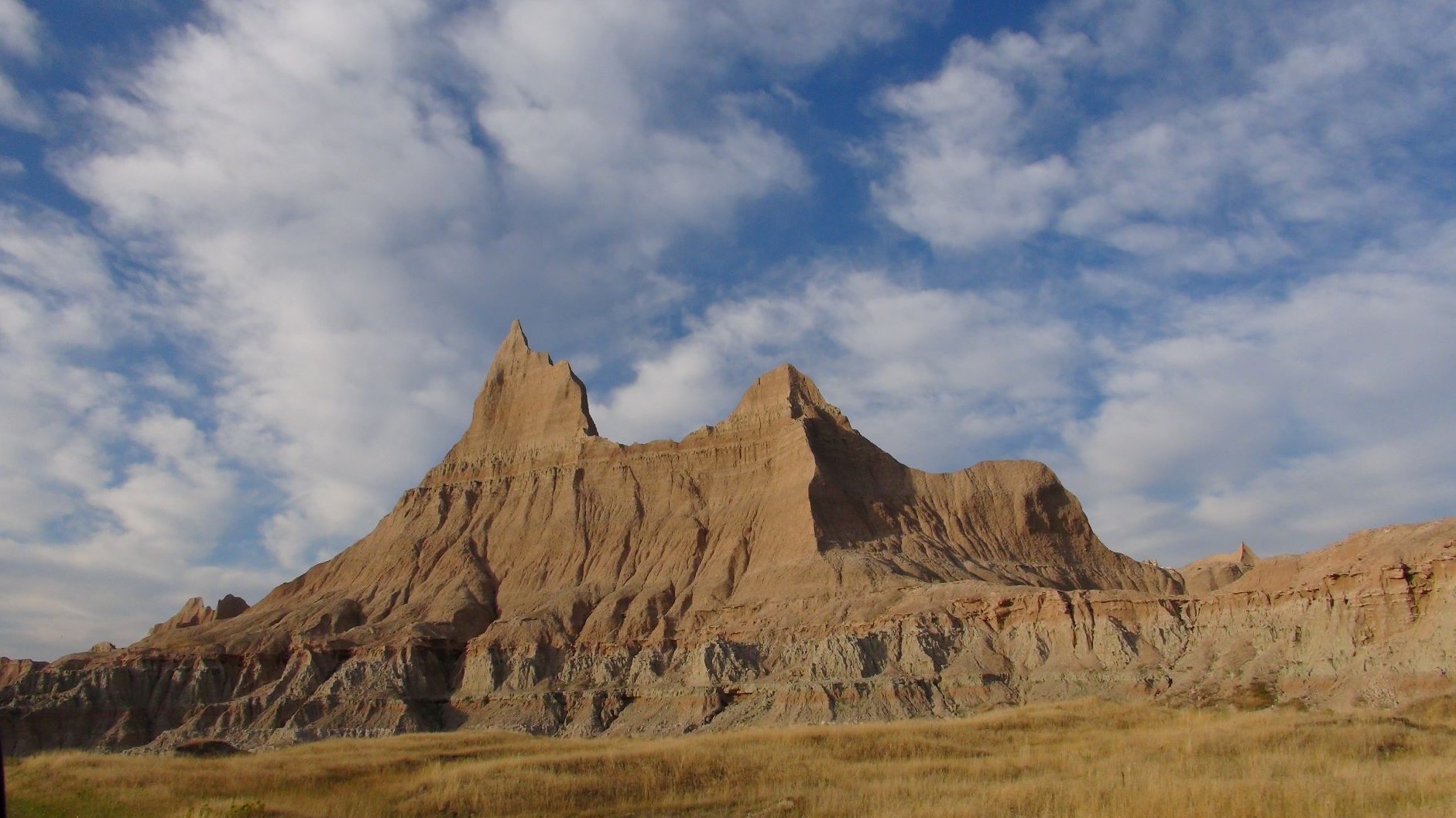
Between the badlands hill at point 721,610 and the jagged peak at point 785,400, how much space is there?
1.22ft

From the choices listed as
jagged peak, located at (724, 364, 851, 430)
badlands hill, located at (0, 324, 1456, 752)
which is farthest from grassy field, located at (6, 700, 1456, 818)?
jagged peak, located at (724, 364, 851, 430)

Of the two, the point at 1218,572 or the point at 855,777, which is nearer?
the point at 855,777

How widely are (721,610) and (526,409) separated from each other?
144ft

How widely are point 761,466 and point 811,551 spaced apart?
17.9 metres

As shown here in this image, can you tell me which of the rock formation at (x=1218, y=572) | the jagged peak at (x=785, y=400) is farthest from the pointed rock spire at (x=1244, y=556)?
the jagged peak at (x=785, y=400)

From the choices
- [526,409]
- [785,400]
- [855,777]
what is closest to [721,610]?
[785,400]

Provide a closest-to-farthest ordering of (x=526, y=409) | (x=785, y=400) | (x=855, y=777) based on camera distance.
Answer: (x=855, y=777) → (x=785, y=400) → (x=526, y=409)

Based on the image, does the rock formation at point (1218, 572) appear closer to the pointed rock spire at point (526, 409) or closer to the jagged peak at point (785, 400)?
the jagged peak at point (785, 400)

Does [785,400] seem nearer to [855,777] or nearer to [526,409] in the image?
[526,409]

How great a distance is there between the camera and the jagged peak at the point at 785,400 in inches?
4033

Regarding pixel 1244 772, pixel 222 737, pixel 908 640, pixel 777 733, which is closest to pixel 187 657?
pixel 222 737

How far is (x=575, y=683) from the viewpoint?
75.6 m

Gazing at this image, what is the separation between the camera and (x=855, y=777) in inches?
976

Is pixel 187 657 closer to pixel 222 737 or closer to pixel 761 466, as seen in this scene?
pixel 222 737
